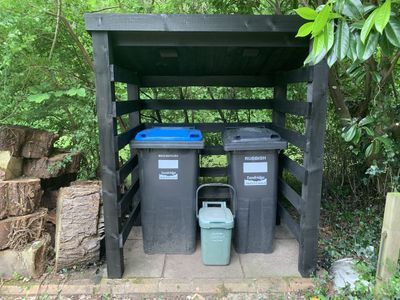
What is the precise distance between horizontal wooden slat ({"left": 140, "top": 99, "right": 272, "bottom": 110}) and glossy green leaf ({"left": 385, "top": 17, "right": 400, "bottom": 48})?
226 cm

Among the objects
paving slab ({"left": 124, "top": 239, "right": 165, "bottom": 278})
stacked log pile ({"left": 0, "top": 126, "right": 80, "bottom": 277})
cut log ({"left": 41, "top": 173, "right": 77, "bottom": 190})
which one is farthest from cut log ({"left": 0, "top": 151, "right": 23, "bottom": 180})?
paving slab ({"left": 124, "top": 239, "right": 165, "bottom": 278})

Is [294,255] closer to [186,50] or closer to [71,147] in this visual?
[186,50]

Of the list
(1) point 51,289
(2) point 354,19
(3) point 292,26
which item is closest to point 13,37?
(1) point 51,289

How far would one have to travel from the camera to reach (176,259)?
2832 mm

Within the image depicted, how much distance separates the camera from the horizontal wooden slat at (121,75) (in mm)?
2309

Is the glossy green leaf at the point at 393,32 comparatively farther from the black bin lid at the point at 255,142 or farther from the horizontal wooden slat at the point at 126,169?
the horizontal wooden slat at the point at 126,169

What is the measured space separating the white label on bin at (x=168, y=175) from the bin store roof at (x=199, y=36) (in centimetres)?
104

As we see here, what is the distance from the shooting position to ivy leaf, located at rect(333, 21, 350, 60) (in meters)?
1.42

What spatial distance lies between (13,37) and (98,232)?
1.76 m

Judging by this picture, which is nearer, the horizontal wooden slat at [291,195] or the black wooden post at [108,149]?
the black wooden post at [108,149]

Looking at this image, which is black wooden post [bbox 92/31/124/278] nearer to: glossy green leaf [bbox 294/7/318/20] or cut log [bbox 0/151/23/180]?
cut log [bbox 0/151/23/180]

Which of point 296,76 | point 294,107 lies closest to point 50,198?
point 294,107

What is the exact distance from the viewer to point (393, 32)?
4.40 ft

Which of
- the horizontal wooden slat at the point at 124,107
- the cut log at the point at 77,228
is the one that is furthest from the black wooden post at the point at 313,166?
the cut log at the point at 77,228
